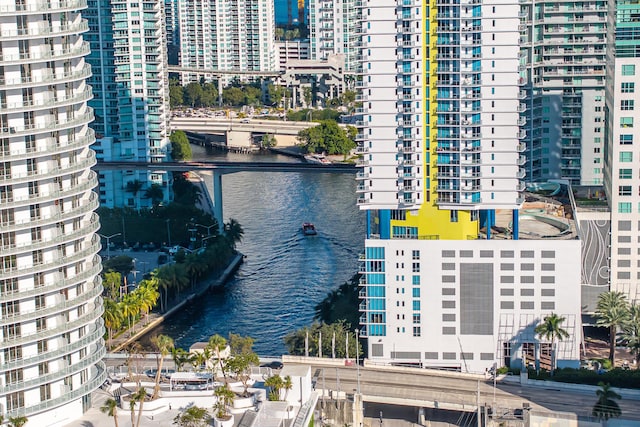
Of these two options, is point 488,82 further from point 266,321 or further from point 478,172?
point 266,321

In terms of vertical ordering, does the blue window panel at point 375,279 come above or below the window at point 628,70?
below

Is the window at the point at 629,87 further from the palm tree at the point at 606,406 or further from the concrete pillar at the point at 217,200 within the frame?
the concrete pillar at the point at 217,200

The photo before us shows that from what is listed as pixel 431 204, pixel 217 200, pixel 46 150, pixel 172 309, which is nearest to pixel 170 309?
pixel 172 309

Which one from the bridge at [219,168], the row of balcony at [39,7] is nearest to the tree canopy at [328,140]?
the bridge at [219,168]

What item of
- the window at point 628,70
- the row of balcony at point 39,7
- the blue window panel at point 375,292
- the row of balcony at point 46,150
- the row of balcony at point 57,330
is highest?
the row of balcony at point 39,7

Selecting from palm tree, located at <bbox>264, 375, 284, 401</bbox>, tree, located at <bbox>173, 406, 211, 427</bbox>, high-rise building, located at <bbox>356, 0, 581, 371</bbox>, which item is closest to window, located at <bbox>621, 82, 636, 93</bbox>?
high-rise building, located at <bbox>356, 0, 581, 371</bbox>

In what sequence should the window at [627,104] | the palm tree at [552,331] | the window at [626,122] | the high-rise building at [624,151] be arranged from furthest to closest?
the window at [626,122]
the window at [627,104]
the high-rise building at [624,151]
the palm tree at [552,331]
